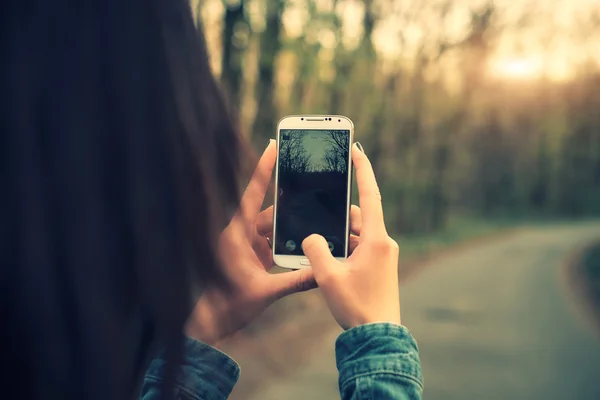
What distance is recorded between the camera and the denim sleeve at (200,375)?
966 mm

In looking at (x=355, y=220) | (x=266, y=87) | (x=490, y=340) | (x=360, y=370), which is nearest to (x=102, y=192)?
(x=360, y=370)

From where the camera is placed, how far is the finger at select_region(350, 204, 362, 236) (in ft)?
4.61

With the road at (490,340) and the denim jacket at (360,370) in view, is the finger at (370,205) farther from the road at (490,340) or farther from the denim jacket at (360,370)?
the road at (490,340)

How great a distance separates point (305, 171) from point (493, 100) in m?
22.0

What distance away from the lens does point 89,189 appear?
81 cm

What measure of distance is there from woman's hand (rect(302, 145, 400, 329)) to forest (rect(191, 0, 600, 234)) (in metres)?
0.24

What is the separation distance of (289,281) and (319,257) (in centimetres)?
9

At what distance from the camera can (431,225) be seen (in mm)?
19625

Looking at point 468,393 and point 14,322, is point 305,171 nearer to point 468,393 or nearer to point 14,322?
point 14,322

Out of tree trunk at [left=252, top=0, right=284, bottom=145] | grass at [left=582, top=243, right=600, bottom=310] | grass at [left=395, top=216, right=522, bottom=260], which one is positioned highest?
tree trunk at [left=252, top=0, right=284, bottom=145]

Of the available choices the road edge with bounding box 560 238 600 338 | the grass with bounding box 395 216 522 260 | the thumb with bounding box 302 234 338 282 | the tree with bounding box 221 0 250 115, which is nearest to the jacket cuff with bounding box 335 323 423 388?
the thumb with bounding box 302 234 338 282

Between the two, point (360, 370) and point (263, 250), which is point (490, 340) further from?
point (360, 370)

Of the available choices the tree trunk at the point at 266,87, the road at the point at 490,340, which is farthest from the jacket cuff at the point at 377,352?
the tree trunk at the point at 266,87

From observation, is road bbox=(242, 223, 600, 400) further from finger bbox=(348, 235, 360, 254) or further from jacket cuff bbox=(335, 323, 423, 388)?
jacket cuff bbox=(335, 323, 423, 388)
